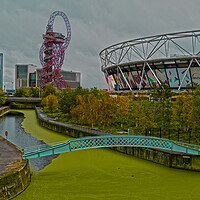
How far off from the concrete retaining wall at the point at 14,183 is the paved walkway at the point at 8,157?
0.63m

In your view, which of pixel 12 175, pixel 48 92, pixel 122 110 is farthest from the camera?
pixel 48 92

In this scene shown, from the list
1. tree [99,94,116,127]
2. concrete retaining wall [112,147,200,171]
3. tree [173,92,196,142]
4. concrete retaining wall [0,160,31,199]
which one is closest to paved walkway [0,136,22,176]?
concrete retaining wall [0,160,31,199]

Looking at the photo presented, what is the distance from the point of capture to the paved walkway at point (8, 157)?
45.6 feet

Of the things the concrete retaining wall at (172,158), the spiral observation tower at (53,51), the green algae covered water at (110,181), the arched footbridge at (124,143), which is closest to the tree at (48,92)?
the spiral observation tower at (53,51)

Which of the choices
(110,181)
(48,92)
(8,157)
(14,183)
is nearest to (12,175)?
(14,183)

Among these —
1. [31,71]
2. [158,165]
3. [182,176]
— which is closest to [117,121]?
[158,165]

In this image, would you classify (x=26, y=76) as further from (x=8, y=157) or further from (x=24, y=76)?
(x=8, y=157)

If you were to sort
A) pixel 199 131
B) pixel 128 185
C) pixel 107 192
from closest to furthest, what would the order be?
1. pixel 107 192
2. pixel 128 185
3. pixel 199 131

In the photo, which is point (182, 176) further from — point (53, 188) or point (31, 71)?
point (31, 71)

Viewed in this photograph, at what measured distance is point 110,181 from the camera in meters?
16.3

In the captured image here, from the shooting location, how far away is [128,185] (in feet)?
51.5

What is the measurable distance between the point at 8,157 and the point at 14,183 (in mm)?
3822

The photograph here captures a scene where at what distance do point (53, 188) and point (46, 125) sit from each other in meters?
26.2

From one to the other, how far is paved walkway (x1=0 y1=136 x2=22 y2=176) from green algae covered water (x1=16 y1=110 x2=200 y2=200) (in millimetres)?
1748
